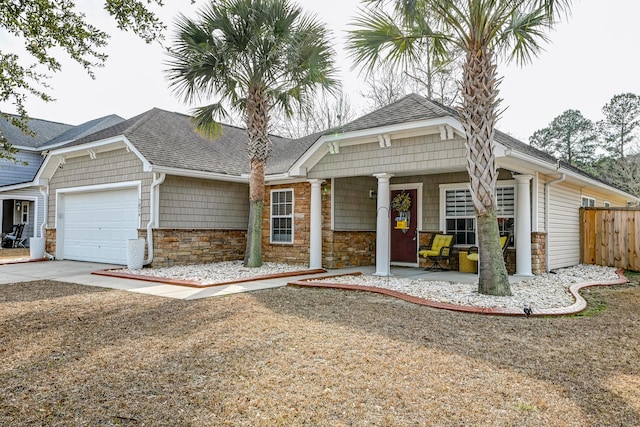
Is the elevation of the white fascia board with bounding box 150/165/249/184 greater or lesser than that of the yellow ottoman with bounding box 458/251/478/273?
greater

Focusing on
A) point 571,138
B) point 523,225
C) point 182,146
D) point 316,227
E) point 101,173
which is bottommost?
point 316,227

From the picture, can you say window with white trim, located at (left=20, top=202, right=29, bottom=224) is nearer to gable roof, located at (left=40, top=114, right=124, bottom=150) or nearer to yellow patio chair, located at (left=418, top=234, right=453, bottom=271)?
gable roof, located at (left=40, top=114, right=124, bottom=150)

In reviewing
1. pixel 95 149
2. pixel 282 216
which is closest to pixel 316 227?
pixel 282 216

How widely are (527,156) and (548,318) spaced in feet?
11.3

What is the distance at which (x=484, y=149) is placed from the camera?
269 inches

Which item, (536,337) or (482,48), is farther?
(482,48)

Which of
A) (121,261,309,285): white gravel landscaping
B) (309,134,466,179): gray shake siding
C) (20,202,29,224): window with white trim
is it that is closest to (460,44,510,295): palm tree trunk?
(309,134,466,179): gray shake siding

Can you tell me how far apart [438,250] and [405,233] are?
56.1 inches

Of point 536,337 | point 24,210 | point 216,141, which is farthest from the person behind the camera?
point 24,210

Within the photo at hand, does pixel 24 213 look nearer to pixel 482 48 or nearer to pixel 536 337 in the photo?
pixel 482 48

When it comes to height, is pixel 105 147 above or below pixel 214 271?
above

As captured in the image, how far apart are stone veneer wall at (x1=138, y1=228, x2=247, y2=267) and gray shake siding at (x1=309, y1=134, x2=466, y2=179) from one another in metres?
3.55

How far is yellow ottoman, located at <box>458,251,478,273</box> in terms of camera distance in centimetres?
1020

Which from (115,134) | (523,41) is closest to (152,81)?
(115,134)
